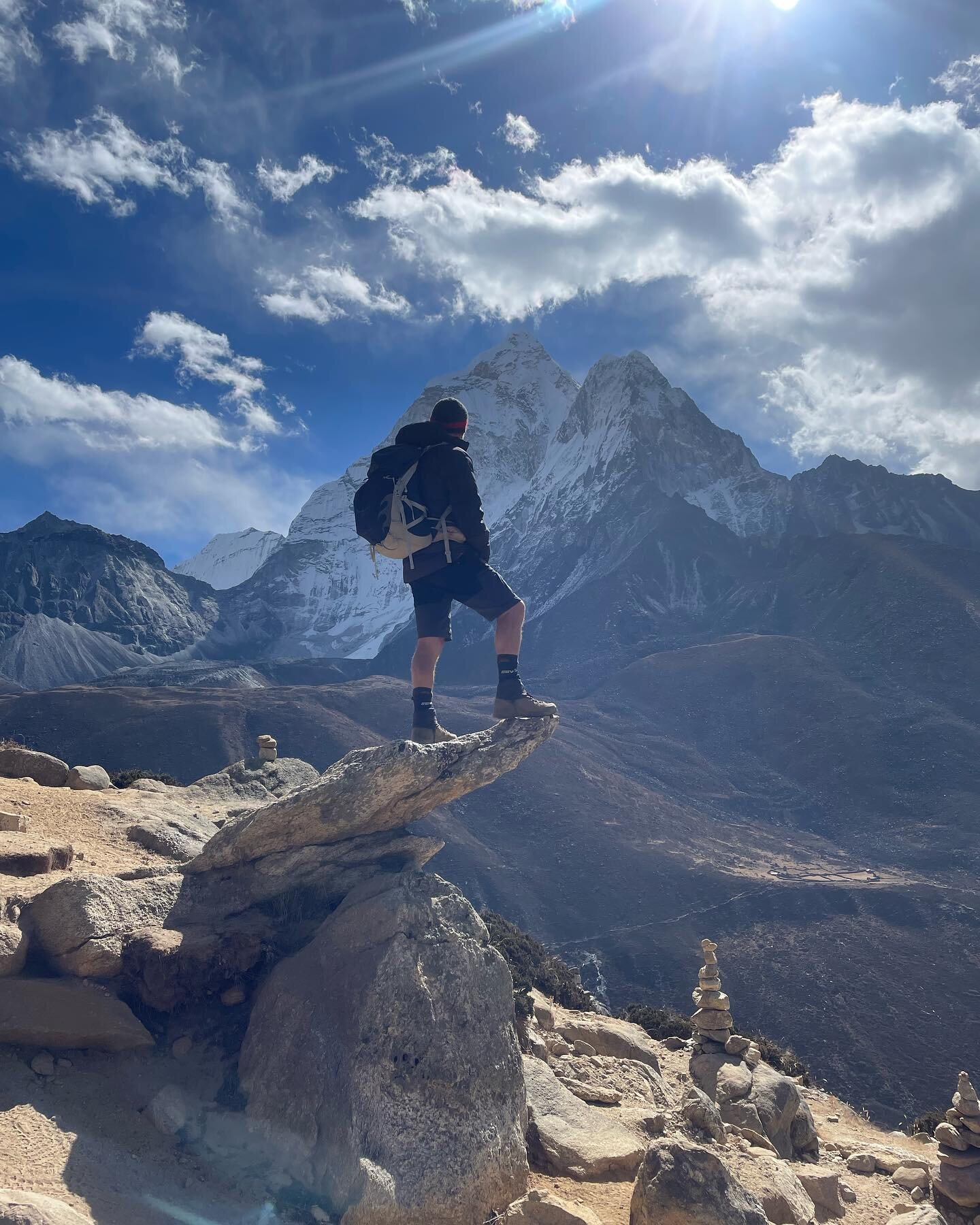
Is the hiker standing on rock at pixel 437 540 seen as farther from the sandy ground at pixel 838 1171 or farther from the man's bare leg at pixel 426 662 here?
the sandy ground at pixel 838 1171

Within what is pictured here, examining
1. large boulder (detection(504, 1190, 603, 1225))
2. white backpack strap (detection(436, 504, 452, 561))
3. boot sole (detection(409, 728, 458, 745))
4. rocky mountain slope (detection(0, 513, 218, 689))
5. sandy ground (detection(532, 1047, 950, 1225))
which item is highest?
rocky mountain slope (detection(0, 513, 218, 689))

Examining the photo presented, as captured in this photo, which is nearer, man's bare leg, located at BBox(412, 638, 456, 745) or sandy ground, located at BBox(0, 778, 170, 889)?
sandy ground, located at BBox(0, 778, 170, 889)

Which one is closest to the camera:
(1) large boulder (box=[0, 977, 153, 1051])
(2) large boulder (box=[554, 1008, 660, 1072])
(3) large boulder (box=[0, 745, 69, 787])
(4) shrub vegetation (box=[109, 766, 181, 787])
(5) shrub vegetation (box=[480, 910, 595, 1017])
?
(1) large boulder (box=[0, 977, 153, 1051])

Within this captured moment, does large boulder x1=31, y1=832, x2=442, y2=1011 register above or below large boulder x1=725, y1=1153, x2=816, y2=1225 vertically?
above

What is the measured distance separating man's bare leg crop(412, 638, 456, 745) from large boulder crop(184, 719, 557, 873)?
0.35 meters

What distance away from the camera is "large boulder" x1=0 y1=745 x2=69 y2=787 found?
359 inches

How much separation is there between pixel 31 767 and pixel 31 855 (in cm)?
385

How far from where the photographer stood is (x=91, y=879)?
5355mm

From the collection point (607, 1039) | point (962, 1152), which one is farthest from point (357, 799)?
point (962, 1152)

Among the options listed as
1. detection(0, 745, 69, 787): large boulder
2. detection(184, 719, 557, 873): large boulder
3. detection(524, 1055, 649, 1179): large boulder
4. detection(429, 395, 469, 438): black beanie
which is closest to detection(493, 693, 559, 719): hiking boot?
detection(184, 719, 557, 873): large boulder

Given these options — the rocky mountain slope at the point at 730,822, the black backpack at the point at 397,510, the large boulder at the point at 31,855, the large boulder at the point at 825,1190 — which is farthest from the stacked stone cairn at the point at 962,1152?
the rocky mountain slope at the point at 730,822

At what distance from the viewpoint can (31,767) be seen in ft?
30.3

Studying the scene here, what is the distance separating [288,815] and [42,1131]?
251 cm

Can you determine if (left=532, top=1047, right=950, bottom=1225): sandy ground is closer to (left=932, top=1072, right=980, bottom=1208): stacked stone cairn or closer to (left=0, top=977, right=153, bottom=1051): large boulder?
(left=932, top=1072, right=980, bottom=1208): stacked stone cairn
